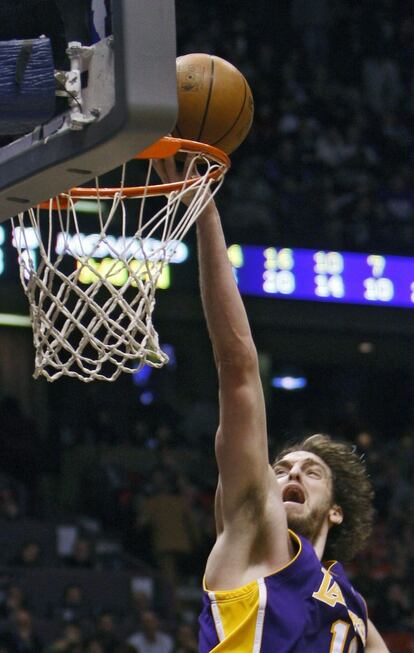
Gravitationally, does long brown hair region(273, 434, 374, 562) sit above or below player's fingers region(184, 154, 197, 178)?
below

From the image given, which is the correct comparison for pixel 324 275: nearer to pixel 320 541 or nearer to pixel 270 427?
pixel 270 427

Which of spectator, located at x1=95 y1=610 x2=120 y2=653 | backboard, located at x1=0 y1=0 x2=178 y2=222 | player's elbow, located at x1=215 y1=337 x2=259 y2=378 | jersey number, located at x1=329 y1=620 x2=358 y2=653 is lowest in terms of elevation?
spectator, located at x1=95 y1=610 x2=120 y2=653

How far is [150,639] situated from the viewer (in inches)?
343

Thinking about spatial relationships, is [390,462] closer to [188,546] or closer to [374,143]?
[188,546]

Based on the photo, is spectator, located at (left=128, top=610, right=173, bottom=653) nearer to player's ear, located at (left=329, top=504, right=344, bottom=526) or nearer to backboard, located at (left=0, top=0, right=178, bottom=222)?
player's ear, located at (left=329, top=504, right=344, bottom=526)

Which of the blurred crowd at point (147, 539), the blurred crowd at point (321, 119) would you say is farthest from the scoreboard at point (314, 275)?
the blurred crowd at point (147, 539)

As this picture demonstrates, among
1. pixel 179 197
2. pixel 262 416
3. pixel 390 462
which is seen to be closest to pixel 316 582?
pixel 262 416

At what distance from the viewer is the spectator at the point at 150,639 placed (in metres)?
8.66

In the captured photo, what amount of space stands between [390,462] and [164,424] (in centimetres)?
207

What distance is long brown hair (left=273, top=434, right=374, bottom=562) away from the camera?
3.42 meters

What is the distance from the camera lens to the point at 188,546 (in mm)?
10438

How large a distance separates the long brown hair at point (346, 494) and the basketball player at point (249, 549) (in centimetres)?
27

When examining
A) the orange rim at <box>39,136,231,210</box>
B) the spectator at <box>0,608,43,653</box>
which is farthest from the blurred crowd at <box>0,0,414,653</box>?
the orange rim at <box>39,136,231,210</box>

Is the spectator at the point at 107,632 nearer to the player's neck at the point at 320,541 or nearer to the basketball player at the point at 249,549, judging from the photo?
the player's neck at the point at 320,541
